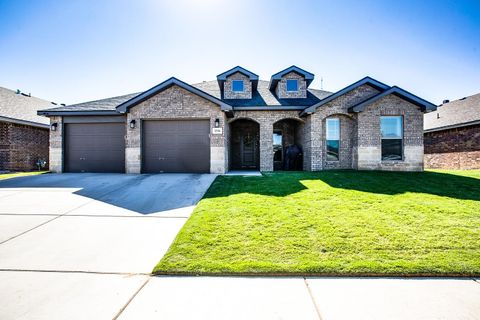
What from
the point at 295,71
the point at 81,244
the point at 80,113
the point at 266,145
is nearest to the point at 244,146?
the point at 266,145

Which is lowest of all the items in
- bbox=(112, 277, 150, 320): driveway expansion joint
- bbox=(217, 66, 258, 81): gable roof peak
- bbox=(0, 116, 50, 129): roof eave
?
bbox=(112, 277, 150, 320): driveway expansion joint

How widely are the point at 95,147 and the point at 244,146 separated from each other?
8406mm

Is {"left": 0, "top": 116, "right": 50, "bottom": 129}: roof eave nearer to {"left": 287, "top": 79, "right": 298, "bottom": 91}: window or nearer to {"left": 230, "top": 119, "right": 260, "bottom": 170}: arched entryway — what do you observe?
{"left": 230, "top": 119, "right": 260, "bottom": 170}: arched entryway

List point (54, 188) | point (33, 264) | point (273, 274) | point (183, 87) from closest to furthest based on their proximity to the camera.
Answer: point (273, 274)
point (33, 264)
point (54, 188)
point (183, 87)

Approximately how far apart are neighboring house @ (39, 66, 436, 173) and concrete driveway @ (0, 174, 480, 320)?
6868 millimetres

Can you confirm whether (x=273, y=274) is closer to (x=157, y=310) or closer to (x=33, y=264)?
(x=157, y=310)

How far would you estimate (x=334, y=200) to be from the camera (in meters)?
5.97

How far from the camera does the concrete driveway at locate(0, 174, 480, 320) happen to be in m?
2.25

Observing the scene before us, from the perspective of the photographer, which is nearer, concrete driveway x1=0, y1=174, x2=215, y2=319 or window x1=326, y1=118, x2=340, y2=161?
concrete driveway x1=0, y1=174, x2=215, y2=319

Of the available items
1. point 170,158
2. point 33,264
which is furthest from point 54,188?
point 33,264

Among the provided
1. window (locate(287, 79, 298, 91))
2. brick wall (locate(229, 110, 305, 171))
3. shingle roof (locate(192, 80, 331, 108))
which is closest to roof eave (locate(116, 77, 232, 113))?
shingle roof (locate(192, 80, 331, 108))

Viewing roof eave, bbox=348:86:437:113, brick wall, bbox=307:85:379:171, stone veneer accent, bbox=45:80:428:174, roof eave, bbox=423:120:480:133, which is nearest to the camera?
roof eave, bbox=348:86:437:113

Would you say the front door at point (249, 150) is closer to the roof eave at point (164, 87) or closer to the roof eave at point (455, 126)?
the roof eave at point (164, 87)

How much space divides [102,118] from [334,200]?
11196 millimetres
